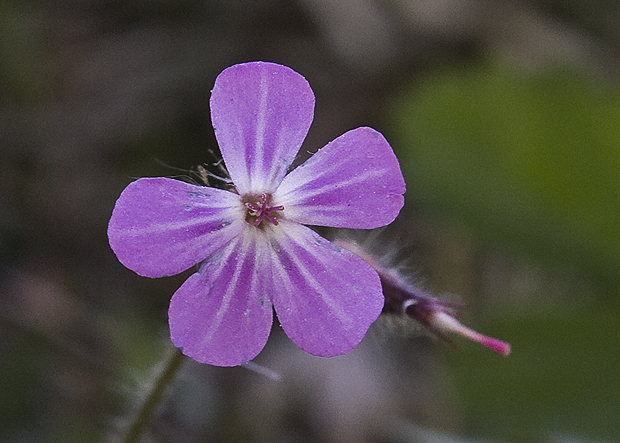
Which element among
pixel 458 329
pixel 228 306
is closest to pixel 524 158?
pixel 458 329

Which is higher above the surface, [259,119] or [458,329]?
[259,119]

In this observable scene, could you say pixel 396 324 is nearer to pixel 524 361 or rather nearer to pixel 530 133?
pixel 524 361

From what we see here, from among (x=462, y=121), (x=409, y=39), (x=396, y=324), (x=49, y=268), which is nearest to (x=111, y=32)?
(x=49, y=268)

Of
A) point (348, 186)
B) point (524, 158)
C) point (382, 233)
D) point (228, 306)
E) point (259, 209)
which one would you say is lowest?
point (382, 233)

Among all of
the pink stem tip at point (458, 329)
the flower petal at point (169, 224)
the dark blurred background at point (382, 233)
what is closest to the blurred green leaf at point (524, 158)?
the dark blurred background at point (382, 233)

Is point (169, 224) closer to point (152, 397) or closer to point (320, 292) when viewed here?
point (320, 292)

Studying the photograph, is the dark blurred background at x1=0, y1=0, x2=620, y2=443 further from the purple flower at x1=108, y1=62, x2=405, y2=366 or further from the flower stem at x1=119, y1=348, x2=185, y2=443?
the purple flower at x1=108, y1=62, x2=405, y2=366
